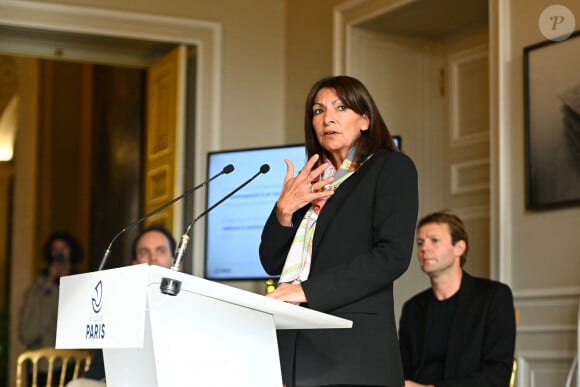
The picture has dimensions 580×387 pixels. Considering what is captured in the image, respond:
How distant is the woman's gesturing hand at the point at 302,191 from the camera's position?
244 cm

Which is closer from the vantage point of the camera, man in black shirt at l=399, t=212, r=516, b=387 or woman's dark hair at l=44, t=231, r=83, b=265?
man in black shirt at l=399, t=212, r=516, b=387

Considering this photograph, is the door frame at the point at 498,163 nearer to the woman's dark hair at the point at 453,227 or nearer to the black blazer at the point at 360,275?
the woman's dark hair at the point at 453,227

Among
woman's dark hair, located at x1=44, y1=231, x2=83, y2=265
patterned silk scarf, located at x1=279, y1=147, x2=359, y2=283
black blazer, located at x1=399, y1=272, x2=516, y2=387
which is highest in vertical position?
woman's dark hair, located at x1=44, y1=231, x2=83, y2=265

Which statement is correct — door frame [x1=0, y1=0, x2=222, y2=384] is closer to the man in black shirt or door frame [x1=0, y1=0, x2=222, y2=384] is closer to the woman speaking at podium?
the man in black shirt

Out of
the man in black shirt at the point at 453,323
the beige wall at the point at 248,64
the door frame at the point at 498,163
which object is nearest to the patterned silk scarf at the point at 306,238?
the man in black shirt at the point at 453,323

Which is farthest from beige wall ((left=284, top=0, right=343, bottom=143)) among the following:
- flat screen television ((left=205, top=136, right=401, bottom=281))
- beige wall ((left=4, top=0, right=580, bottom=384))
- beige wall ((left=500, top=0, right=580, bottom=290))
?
beige wall ((left=500, top=0, right=580, bottom=290))

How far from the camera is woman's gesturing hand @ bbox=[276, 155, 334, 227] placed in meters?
2.44

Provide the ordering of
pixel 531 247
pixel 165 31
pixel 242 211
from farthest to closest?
pixel 165 31, pixel 242 211, pixel 531 247

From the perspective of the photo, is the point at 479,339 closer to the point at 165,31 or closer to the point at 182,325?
the point at 182,325

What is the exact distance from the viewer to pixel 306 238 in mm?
2445

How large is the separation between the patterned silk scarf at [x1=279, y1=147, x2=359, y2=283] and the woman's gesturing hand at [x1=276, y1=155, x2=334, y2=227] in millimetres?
25

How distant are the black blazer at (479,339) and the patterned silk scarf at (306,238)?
1539 mm

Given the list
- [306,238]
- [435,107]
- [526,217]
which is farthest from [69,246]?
[306,238]

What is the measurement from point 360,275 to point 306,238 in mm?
201
